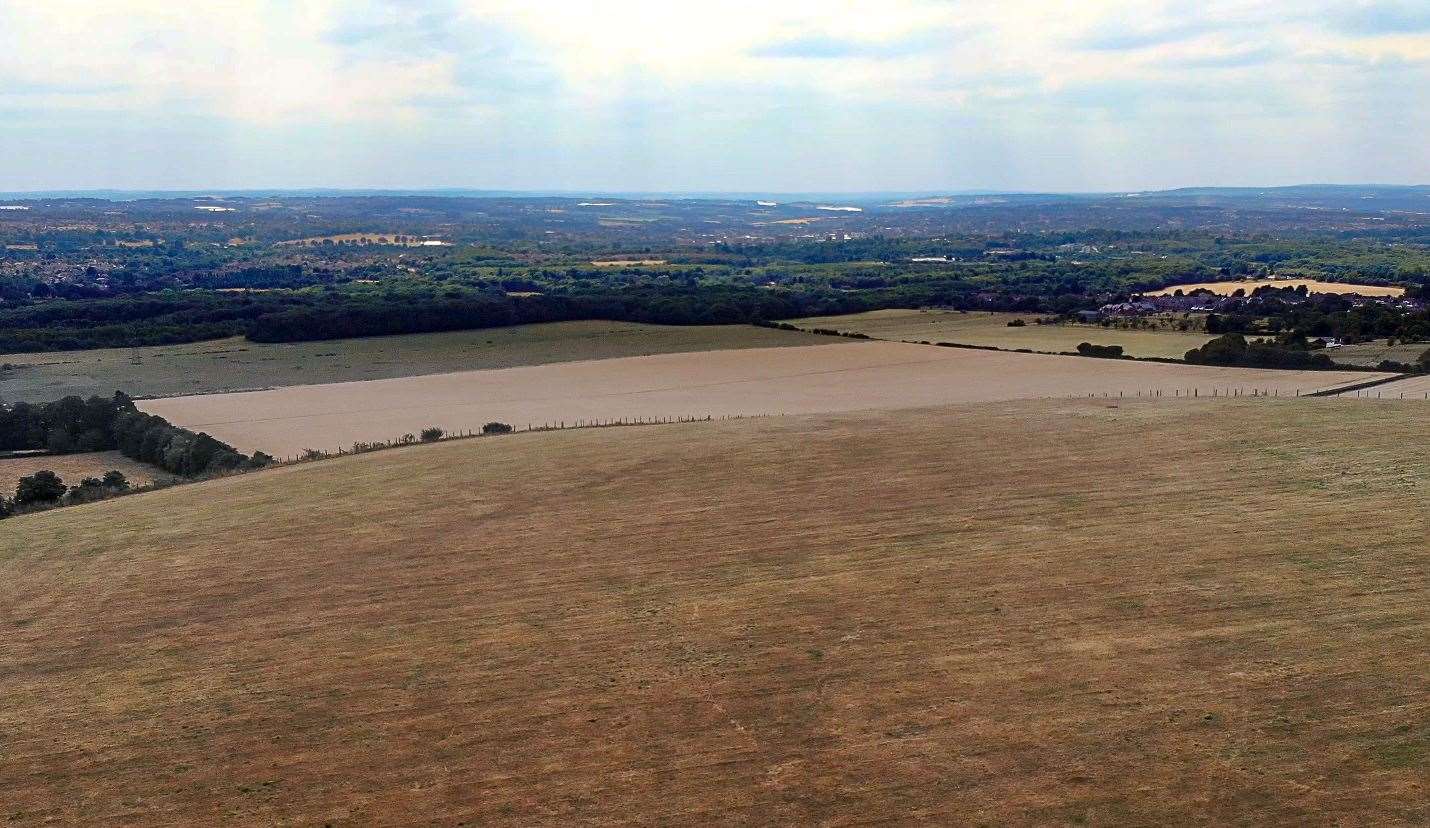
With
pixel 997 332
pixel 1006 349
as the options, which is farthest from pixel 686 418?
pixel 997 332

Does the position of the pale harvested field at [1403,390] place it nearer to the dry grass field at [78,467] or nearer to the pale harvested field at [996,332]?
the pale harvested field at [996,332]

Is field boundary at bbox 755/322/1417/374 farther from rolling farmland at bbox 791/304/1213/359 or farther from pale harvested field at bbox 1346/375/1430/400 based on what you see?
pale harvested field at bbox 1346/375/1430/400

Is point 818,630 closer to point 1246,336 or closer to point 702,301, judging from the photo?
point 1246,336

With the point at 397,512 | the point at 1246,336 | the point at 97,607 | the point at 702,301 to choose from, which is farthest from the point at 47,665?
the point at 702,301

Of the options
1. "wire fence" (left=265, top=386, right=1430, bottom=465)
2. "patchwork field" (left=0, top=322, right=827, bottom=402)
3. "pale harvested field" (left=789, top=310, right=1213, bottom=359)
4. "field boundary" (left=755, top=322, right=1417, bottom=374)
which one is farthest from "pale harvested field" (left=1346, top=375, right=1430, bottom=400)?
"patchwork field" (left=0, top=322, right=827, bottom=402)

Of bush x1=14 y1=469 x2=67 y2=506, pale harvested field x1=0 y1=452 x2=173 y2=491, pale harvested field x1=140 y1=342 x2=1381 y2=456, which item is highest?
pale harvested field x1=140 y1=342 x2=1381 y2=456

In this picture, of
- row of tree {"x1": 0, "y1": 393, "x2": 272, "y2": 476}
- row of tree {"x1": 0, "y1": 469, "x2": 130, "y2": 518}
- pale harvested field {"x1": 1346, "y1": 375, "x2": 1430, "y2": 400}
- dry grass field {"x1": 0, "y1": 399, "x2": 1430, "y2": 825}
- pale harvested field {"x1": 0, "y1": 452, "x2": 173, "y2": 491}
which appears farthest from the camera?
row of tree {"x1": 0, "y1": 393, "x2": 272, "y2": 476}

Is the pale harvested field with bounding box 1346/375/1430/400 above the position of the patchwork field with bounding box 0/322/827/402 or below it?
A: above
